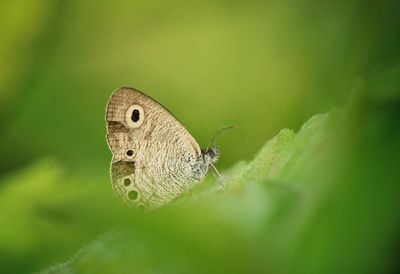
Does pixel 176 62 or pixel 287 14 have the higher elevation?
pixel 176 62

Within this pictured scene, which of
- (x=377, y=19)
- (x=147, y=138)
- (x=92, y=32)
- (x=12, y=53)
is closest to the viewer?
(x=377, y=19)

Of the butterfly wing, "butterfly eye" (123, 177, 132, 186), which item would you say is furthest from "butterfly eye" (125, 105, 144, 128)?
"butterfly eye" (123, 177, 132, 186)

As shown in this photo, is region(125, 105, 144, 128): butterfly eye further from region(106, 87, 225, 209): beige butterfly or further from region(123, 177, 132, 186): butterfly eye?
region(123, 177, 132, 186): butterfly eye

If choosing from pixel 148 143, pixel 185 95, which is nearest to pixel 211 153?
pixel 148 143

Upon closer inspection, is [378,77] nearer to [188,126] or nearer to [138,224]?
[138,224]

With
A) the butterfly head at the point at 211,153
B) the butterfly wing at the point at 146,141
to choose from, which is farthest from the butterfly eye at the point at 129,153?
the butterfly head at the point at 211,153

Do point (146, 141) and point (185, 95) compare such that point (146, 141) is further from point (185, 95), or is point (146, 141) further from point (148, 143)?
point (185, 95)

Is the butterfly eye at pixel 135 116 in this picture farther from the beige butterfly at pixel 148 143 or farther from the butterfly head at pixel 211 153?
the butterfly head at pixel 211 153

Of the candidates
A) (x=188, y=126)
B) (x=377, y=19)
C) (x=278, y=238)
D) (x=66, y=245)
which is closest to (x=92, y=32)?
(x=188, y=126)
